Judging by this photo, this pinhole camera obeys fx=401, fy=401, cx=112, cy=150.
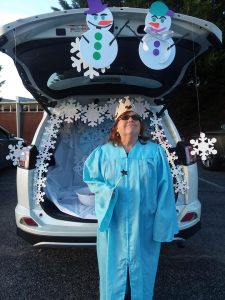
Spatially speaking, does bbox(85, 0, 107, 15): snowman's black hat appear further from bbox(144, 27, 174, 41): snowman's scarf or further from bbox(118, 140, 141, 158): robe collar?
bbox(118, 140, 141, 158): robe collar

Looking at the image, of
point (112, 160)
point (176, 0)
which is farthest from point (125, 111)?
point (176, 0)

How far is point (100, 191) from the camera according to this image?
108 inches

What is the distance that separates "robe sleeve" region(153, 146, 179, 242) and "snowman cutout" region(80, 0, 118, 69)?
0.86 m

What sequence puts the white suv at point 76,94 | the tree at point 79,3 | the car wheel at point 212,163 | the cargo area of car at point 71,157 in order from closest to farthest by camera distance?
the white suv at point 76,94 < the cargo area of car at point 71,157 < the car wheel at point 212,163 < the tree at point 79,3

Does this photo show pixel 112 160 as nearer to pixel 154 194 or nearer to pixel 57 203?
pixel 154 194

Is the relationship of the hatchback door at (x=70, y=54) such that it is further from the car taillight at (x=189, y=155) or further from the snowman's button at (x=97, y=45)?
the car taillight at (x=189, y=155)

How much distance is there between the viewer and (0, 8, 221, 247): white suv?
3215mm

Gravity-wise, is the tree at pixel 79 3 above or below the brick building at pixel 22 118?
above

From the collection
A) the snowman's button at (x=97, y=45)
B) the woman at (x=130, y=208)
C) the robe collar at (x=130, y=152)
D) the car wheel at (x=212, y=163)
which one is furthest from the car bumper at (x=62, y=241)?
the car wheel at (x=212, y=163)

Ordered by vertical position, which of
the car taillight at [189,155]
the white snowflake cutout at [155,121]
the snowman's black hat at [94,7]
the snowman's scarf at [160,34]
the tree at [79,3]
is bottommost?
the car taillight at [189,155]

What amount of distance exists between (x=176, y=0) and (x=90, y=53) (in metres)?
11.8

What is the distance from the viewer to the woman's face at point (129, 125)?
2.81 m

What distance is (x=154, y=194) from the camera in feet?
9.19

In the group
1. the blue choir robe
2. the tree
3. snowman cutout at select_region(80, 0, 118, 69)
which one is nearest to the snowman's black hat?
snowman cutout at select_region(80, 0, 118, 69)
